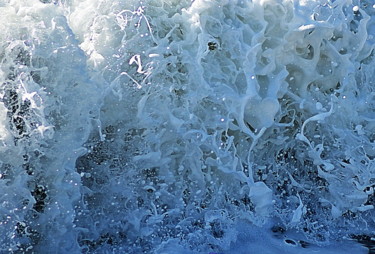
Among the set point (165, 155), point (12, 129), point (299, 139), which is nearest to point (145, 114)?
point (165, 155)

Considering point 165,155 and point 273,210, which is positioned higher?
point 165,155

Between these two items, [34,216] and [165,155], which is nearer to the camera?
[34,216]

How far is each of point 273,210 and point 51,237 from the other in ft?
3.91

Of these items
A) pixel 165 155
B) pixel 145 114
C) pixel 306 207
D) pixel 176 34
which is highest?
pixel 176 34

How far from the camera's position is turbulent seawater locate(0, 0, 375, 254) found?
9.53 ft

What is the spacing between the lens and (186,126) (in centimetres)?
332

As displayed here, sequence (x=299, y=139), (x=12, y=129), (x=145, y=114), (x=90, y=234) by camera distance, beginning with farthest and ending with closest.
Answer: (x=299, y=139), (x=145, y=114), (x=90, y=234), (x=12, y=129)

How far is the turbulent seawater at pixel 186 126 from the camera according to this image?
9.53ft

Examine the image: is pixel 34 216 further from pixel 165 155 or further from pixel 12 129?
pixel 165 155

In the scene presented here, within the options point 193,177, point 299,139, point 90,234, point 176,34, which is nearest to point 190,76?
point 176,34

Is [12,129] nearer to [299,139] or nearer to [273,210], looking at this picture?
[273,210]

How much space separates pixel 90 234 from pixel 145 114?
677 mm

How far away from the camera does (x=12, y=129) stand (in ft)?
9.25

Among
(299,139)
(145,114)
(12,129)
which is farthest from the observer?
(299,139)
